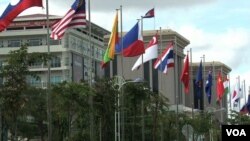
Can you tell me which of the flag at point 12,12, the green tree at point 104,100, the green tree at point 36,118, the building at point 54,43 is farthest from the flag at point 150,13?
the building at point 54,43

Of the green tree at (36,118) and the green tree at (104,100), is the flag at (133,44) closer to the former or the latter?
the green tree at (104,100)

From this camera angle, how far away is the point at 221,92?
63531 millimetres

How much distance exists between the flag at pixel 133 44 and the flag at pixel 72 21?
31.1ft

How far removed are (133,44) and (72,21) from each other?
10.4 m

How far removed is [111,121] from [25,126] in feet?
63.0

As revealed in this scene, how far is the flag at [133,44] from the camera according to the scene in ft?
134

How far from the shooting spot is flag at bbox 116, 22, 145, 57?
40.9 meters

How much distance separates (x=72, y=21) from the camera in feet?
102

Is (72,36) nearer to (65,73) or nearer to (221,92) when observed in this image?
(65,73)

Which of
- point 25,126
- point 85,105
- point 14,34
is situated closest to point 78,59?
point 14,34

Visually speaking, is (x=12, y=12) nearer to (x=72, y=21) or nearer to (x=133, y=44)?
(x=72, y=21)

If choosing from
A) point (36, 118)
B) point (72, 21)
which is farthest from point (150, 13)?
point (36, 118)

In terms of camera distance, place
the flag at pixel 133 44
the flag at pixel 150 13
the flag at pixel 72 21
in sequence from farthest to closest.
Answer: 1. the flag at pixel 150 13
2. the flag at pixel 133 44
3. the flag at pixel 72 21

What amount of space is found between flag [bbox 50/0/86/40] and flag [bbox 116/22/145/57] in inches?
373
